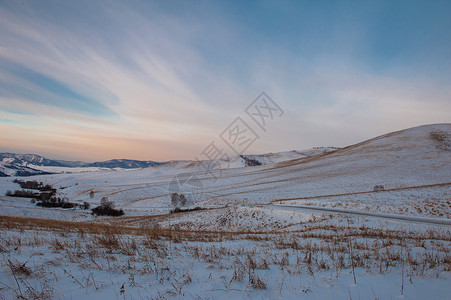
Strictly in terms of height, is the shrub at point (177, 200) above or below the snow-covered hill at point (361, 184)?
below

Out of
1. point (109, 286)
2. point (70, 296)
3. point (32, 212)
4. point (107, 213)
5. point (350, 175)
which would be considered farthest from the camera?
point (350, 175)

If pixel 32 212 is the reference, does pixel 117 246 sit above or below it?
above

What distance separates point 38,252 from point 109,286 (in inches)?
121

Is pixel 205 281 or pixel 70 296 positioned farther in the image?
pixel 205 281

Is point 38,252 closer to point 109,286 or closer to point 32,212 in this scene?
point 109,286

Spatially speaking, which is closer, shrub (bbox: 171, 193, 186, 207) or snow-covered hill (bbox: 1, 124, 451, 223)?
snow-covered hill (bbox: 1, 124, 451, 223)

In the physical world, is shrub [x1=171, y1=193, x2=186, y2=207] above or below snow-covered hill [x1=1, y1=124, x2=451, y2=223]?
below

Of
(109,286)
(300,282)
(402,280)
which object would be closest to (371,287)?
(402,280)

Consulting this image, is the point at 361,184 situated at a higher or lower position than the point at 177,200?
higher

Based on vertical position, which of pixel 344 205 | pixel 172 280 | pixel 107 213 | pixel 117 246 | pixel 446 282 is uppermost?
pixel 446 282

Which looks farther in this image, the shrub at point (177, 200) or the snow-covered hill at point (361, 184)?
the shrub at point (177, 200)

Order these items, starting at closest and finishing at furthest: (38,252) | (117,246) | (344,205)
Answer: (38,252)
(117,246)
(344,205)

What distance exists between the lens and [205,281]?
3.64 m

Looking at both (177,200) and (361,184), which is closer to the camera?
(361,184)
